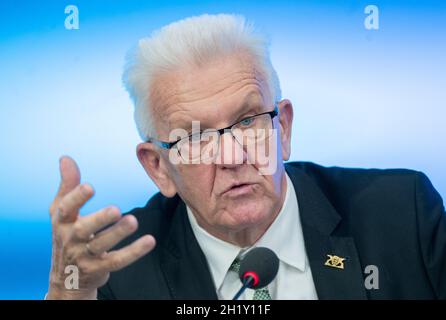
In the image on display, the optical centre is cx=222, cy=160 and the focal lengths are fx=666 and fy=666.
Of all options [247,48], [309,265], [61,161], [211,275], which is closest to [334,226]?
[309,265]

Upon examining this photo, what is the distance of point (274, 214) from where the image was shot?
2.45m

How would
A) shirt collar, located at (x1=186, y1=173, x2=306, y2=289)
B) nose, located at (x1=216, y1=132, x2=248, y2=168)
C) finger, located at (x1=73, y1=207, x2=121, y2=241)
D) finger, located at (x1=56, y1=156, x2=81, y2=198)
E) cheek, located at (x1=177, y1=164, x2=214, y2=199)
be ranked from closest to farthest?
finger, located at (x1=73, y1=207, x2=121, y2=241), finger, located at (x1=56, y1=156, x2=81, y2=198), nose, located at (x1=216, y1=132, x2=248, y2=168), cheek, located at (x1=177, y1=164, x2=214, y2=199), shirt collar, located at (x1=186, y1=173, x2=306, y2=289)

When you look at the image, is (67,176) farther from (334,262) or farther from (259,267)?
(334,262)

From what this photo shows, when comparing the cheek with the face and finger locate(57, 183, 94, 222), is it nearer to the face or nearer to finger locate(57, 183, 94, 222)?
the face

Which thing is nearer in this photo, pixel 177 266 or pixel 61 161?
pixel 61 161

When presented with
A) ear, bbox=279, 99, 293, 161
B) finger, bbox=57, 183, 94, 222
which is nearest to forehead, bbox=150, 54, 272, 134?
ear, bbox=279, 99, 293, 161

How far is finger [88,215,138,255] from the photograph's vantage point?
5.89ft

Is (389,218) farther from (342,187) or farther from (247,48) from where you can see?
(247,48)

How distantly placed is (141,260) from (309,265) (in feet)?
2.03

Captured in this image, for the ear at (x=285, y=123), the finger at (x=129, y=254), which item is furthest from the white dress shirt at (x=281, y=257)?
the finger at (x=129, y=254)

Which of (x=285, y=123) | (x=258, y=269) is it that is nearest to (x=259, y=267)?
(x=258, y=269)

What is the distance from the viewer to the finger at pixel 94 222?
177 cm

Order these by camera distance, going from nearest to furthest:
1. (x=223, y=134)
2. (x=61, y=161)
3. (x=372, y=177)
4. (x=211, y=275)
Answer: (x=61, y=161), (x=223, y=134), (x=211, y=275), (x=372, y=177)

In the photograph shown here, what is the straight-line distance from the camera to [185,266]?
2.45 meters
